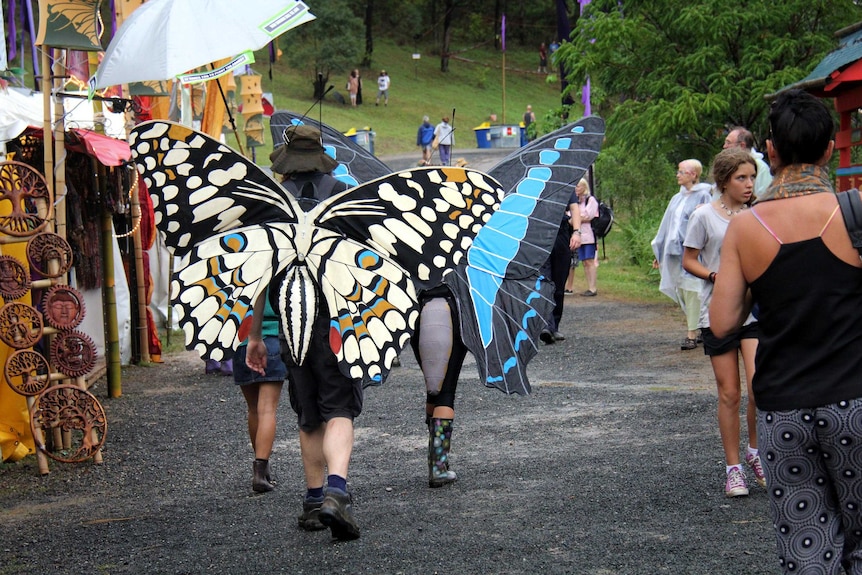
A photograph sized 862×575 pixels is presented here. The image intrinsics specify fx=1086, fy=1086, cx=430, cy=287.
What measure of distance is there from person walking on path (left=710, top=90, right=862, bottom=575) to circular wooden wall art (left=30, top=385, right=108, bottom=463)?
5.07m

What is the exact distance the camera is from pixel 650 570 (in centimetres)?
447

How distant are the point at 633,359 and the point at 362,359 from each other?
236 inches

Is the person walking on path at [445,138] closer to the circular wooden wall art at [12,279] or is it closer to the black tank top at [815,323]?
the circular wooden wall art at [12,279]

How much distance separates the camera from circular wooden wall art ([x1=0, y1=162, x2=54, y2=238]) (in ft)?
23.4

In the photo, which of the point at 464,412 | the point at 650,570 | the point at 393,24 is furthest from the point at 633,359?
the point at 393,24

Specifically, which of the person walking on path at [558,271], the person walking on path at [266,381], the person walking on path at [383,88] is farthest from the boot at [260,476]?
the person walking on path at [383,88]

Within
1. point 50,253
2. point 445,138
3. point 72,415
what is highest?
point 445,138

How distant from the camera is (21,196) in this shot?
23.5ft

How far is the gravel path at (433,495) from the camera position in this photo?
484 centimetres

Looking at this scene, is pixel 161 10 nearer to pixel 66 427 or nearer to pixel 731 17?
pixel 66 427

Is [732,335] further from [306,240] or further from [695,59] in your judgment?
[695,59]

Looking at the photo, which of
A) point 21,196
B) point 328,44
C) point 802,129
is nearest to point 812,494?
point 802,129

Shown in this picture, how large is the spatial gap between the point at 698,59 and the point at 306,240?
34.2ft

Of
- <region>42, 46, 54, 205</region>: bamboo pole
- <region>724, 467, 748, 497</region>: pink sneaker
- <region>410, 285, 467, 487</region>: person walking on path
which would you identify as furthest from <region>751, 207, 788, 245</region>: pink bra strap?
<region>42, 46, 54, 205</region>: bamboo pole
